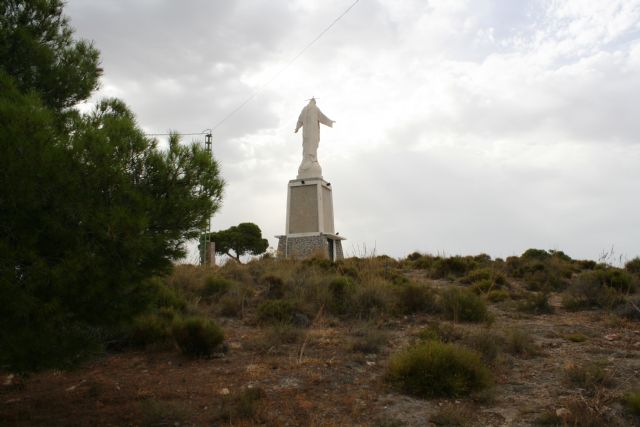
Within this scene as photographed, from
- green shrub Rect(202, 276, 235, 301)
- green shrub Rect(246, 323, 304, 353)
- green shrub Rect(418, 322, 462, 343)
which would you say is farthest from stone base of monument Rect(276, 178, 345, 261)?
green shrub Rect(418, 322, 462, 343)

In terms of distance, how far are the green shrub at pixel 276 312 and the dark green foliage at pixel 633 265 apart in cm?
928

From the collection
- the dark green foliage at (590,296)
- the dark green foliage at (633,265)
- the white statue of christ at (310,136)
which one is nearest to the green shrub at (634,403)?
the dark green foliage at (590,296)

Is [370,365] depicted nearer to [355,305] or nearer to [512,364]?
[512,364]

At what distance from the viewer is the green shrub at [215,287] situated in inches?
407

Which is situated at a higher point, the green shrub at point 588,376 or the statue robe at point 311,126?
the statue robe at point 311,126

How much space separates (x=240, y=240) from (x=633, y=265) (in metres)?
21.3

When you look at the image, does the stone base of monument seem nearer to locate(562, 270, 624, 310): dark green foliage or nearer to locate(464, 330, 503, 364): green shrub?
locate(562, 270, 624, 310): dark green foliage

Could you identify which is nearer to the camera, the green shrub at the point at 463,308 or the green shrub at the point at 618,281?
the green shrub at the point at 463,308

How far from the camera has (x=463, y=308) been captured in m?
8.43

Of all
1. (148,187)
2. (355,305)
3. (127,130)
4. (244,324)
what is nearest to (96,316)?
(148,187)

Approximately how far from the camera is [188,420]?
4.80 metres

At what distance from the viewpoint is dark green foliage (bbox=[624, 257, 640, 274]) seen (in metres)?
13.2

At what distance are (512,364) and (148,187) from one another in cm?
446

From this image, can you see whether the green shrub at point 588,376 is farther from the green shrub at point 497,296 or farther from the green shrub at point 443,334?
the green shrub at point 497,296
